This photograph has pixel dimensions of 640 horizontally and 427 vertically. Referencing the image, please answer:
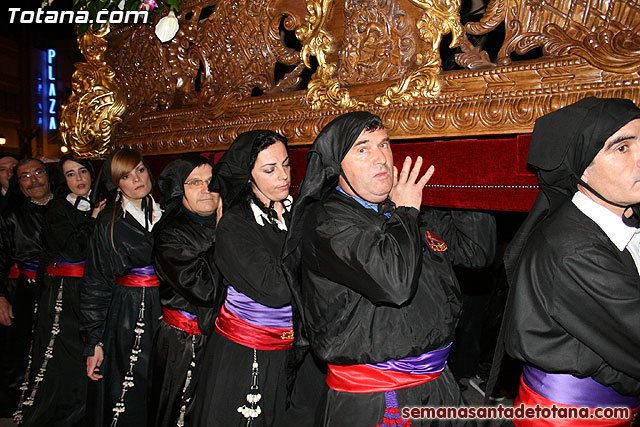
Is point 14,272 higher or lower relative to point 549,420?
lower

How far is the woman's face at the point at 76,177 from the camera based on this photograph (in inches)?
153

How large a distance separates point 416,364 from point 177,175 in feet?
5.75

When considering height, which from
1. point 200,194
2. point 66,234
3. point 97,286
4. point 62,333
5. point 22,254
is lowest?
point 62,333

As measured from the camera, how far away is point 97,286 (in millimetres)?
3205

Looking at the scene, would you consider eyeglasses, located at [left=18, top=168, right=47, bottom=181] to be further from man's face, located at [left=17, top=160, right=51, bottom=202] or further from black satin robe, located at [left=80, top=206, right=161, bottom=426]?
black satin robe, located at [left=80, top=206, right=161, bottom=426]

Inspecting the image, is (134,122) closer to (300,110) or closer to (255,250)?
(300,110)

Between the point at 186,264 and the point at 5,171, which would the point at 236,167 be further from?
the point at 5,171

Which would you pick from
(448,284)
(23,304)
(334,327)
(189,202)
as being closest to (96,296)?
(189,202)

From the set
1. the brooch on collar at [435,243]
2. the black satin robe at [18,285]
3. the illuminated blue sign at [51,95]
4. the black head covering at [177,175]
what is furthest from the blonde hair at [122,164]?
the illuminated blue sign at [51,95]

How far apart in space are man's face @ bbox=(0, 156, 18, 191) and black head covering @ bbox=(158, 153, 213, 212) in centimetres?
278

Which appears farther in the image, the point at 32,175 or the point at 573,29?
the point at 32,175

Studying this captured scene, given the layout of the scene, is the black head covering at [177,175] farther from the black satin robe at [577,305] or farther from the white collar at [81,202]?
the black satin robe at [577,305]

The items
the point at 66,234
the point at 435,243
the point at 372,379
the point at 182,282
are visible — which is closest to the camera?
the point at 372,379

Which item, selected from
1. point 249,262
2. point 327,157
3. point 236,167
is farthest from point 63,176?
point 327,157
